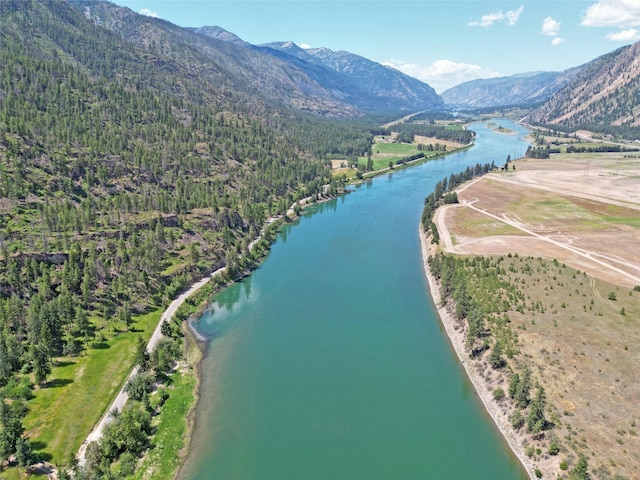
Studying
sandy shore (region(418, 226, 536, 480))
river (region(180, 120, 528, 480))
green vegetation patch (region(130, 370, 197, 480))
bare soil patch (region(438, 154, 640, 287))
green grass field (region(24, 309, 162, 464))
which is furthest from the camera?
bare soil patch (region(438, 154, 640, 287))

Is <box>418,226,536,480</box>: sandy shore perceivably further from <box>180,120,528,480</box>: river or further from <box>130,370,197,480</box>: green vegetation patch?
<box>130,370,197,480</box>: green vegetation patch

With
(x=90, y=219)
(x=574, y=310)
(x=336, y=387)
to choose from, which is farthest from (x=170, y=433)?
(x=574, y=310)

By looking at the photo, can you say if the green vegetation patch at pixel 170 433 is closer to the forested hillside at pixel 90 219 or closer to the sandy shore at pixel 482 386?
the forested hillside at pixel 90 219

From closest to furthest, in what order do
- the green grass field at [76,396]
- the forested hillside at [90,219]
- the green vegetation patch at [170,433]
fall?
the green vegetation patch at [170,433] → the green grass field at [76,396] → the forested hillside at [90,219]

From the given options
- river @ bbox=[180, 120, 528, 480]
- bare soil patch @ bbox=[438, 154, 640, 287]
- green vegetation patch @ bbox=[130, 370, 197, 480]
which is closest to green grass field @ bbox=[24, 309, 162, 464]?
green vegetation patch @ bbox=[130, 370, 197, 480]

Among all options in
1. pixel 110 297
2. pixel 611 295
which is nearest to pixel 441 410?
pixel 611 295

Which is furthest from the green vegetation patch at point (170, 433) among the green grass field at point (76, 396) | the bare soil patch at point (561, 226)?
the bare soil patch at point (561, 226)

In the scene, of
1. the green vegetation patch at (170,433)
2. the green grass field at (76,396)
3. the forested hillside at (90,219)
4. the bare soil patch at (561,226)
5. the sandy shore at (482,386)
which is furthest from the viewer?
the bare soil patch at (561,226)
